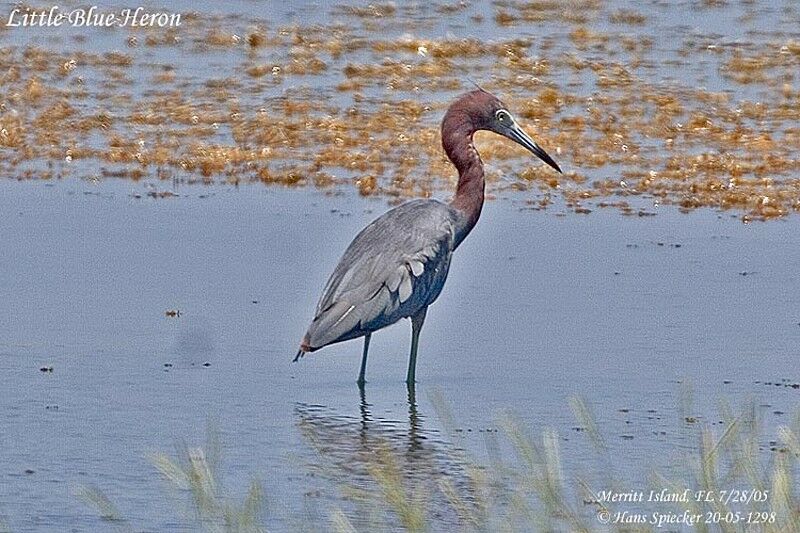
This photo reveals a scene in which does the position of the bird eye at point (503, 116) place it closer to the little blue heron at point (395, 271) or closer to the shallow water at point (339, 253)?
the little blue heron at point (395, 271)

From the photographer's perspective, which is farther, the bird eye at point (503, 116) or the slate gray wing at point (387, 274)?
the bird eye at point (503, 116)

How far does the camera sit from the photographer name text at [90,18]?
65.4 feet

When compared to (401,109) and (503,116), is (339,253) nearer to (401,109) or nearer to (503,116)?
(503,116)

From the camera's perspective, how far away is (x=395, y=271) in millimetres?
8562

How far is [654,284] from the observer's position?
10.6 metres

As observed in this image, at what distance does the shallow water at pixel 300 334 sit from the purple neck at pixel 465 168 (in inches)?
25.1

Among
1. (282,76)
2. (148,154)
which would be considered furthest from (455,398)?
(282,76)

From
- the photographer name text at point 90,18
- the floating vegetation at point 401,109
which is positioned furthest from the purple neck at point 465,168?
the photographer name text at point 90,18

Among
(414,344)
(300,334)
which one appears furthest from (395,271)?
(300,334)

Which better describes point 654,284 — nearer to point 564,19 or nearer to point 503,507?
point 503,507

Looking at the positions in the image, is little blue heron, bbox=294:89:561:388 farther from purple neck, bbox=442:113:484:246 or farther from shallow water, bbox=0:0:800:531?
shallow water, bbox=0:0:800:531

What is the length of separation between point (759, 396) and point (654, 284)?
89.1 inches

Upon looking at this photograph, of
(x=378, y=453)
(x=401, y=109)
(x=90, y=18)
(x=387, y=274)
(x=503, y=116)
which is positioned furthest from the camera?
(x=90, y=18)

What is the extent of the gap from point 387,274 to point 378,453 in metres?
1.25
